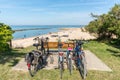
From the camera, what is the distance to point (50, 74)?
8391 mm

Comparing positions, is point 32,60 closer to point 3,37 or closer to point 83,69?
point 83,69

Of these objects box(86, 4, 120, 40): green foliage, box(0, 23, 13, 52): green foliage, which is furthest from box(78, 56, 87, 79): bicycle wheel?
box(86, 4, 120, 40): green foliage

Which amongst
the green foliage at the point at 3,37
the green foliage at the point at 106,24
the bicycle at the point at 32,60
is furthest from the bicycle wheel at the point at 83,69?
the green foliage at the point at 106,24

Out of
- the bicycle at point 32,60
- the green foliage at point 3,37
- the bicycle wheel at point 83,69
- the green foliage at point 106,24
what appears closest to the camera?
the bicycle wheel at point 83,69

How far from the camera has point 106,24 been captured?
2198 cm

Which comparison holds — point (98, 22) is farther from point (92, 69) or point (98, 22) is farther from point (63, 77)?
point (63, 77)

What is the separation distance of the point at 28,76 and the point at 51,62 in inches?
98.2

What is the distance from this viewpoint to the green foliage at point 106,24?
20.3m

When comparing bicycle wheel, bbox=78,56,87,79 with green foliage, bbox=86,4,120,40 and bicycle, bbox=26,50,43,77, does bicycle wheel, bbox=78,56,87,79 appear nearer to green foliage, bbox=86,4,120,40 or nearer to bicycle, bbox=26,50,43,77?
bicycle, bbox=26,50,43,77

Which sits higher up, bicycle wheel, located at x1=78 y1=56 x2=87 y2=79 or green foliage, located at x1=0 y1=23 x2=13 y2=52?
green foliage, located at x1=0 y1=23 x2=13 y2=52

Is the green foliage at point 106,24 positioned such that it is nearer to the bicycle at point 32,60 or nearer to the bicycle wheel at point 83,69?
the bicycle wheel at point 83,69

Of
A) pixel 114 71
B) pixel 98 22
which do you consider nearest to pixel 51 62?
pixel 114 71

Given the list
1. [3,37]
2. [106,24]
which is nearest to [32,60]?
[3,37]

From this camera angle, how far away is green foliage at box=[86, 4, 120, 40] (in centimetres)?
2032
